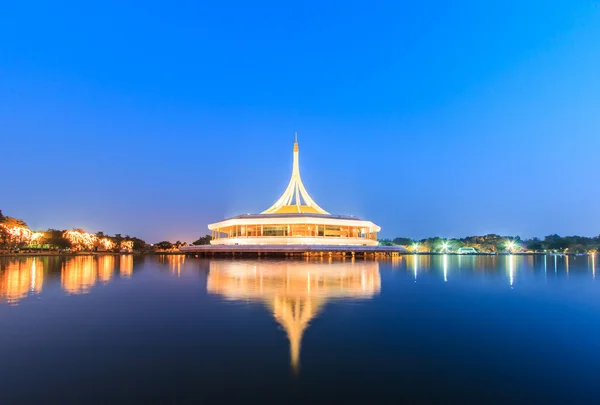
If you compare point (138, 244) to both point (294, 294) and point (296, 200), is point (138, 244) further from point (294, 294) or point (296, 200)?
point (294, 294)

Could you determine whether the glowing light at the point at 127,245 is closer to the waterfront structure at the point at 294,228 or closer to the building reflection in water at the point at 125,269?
the waterfront structure at the point at 294,228

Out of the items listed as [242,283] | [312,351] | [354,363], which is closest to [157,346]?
[312,351]

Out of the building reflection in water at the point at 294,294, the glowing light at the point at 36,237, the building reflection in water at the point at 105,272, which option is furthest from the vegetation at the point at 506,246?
the building reflection in water at the point at 294,294

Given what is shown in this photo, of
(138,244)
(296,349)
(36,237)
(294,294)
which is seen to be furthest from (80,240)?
(296,349)

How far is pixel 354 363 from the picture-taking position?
745 cm

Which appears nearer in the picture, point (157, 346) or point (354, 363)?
point (354, 363)

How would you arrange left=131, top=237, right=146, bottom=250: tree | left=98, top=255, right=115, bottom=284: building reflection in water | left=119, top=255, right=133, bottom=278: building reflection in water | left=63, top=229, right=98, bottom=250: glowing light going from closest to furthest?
left=98, top=255, right=115, bottom=284: building reflection in water, left=119, top=255, right=133, bottom=278: building reflection in water, left=63, top=229, right=98, bottom=250: glowing light, left=131, top=237, right=146, bottom=250: tree

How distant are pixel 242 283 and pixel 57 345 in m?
11.4

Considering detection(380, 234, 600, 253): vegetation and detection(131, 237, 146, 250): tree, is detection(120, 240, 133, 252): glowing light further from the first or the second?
detection(380, 234, 600, 253): vegetation

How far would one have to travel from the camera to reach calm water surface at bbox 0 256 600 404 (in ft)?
20.3

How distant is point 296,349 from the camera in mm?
8281

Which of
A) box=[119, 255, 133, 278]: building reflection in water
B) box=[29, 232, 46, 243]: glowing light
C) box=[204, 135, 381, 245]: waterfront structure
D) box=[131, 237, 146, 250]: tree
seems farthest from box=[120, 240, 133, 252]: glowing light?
box=[119, 255, 133, 278]: building reflection in water

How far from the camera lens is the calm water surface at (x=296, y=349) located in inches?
243

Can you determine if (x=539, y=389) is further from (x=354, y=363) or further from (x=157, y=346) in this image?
(x=157, y=346)
